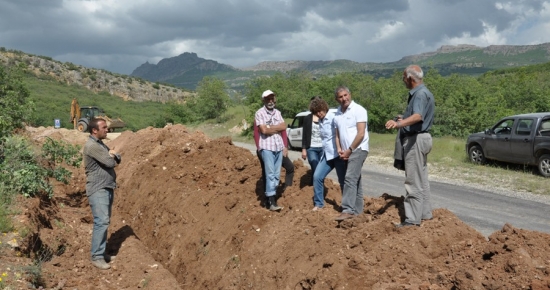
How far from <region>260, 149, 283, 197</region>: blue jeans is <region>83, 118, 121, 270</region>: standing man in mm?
2090

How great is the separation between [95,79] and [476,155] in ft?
317

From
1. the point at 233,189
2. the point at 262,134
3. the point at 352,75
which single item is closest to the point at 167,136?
the point at 233,189

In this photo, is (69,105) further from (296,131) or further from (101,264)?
(101,264)

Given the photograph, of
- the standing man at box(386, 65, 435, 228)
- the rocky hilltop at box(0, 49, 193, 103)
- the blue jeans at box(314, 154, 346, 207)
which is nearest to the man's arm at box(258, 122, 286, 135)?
the blue jeans at box(314, 154, 346, 207)

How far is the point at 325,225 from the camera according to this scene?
5.50 m

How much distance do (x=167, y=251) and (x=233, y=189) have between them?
1530 mm

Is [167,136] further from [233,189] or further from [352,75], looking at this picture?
[352,75]

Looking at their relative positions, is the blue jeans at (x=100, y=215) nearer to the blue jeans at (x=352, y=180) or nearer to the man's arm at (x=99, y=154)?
the man's arm at (x=99, y=154)

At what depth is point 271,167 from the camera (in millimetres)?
6590

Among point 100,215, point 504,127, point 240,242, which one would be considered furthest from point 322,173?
point 504,127

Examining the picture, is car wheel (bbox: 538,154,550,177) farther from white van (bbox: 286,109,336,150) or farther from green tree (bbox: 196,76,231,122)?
green tree (bbox: 196,76,231,122)

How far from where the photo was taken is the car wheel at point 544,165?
12117mm

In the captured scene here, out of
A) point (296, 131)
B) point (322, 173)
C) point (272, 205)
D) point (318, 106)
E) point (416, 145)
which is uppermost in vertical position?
point (318, 106)

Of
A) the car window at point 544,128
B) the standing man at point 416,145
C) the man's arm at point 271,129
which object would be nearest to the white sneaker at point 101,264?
the man's arm at point 271,129
